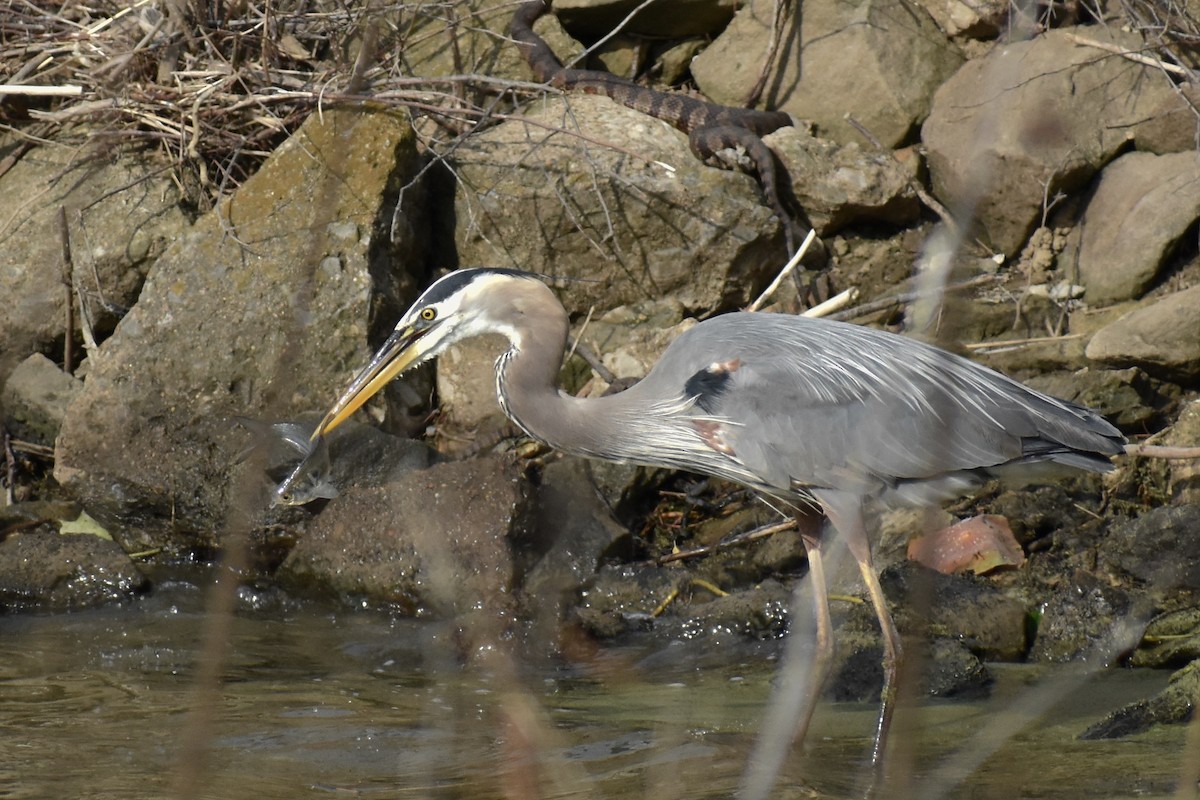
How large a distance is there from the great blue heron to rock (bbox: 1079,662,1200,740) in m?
0.69

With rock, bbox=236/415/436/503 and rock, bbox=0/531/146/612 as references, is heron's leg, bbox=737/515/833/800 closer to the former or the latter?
rock, bbox=236/415/436/503

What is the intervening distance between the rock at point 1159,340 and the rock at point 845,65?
1994 millimetres

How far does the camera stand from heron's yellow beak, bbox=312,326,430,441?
436 cm

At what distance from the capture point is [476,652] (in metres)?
5.32

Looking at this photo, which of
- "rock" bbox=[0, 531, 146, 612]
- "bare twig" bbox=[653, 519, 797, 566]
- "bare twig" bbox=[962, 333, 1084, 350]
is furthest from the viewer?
"bare twig" bbox=[962, 333, 1084, 350]

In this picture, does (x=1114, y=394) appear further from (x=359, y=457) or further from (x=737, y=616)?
(x=359, y=457)

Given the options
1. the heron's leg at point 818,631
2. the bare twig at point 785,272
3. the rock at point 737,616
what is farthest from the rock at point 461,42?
the heron's leg at point 818,631

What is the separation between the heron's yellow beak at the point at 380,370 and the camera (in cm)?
436

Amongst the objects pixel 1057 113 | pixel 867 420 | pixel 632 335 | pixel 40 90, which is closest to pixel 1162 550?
pixel 867 420

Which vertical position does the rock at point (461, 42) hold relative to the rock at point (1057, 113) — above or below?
above

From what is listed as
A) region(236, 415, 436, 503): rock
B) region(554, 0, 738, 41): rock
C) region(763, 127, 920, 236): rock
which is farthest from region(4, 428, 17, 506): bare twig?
region(763, 127, 920, 236): rock

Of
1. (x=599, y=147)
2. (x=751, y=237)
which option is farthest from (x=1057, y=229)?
(x=599, y=147)

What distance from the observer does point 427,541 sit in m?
5.69

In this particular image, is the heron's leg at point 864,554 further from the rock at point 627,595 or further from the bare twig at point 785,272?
the bare twig at point 785,272
